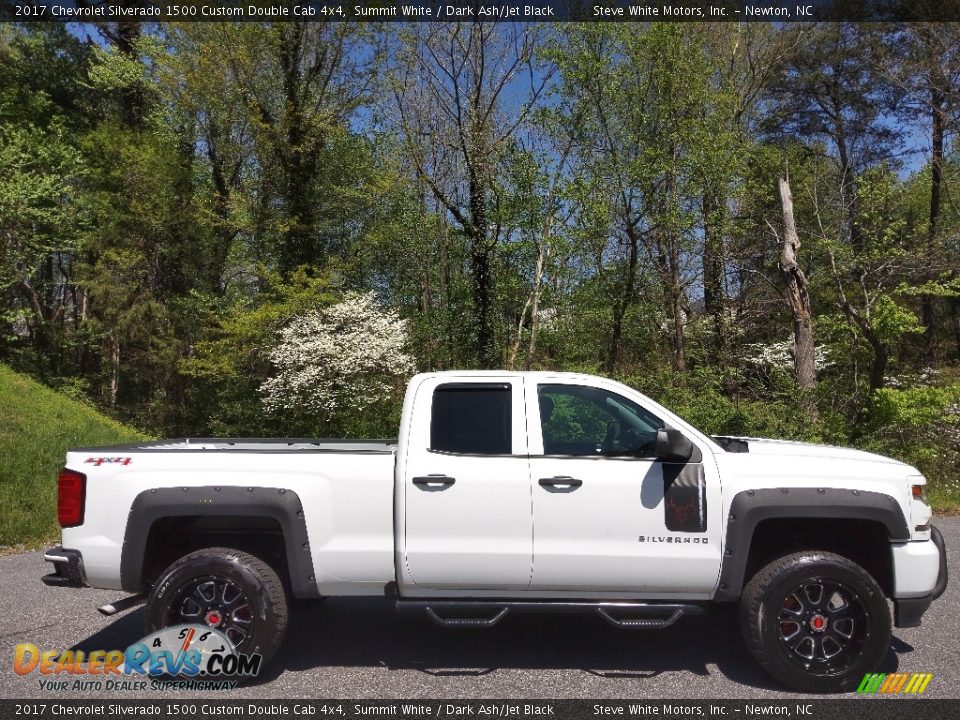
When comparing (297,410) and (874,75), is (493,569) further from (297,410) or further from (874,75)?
(874,75)

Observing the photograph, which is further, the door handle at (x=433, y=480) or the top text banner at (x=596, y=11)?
the top text banner at (x=596, y=11)

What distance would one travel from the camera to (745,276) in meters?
25.8

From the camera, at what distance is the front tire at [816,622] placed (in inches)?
178

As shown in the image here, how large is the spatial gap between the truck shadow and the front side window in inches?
54.4

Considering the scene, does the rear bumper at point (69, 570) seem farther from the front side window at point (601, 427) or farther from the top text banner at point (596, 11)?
the top text banner at point (596, 11)

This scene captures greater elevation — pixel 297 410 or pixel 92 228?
pixel 92 228

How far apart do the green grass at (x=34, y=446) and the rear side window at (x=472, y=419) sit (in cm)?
689

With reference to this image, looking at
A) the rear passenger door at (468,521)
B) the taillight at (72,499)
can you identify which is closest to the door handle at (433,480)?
the rear passenger door at (468,521)

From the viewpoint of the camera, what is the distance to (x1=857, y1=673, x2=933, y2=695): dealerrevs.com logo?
14.8ft

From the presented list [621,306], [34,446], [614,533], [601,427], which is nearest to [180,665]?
[614,533]

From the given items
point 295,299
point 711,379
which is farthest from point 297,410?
point 711,379

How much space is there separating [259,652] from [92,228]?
28.1 meters

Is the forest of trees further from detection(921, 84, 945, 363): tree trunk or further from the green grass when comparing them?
the green grass

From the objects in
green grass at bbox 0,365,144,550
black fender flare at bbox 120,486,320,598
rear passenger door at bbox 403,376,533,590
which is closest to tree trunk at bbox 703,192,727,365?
green grass at bbox 0,365,144,550
